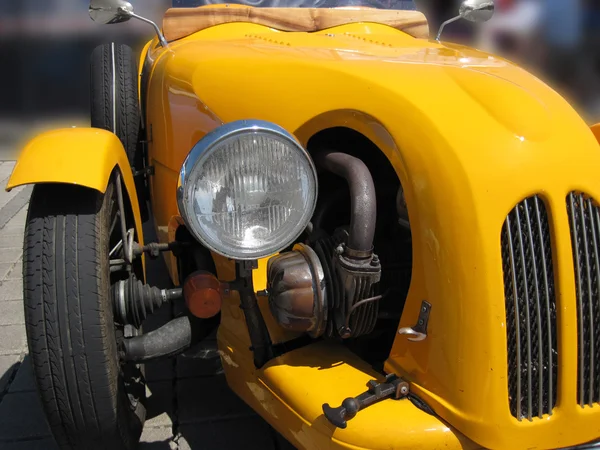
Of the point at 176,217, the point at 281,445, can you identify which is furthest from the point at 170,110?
the point at 281,445

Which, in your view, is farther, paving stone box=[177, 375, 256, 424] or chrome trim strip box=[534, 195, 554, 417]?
paving stone box=[177, 375, 256, 424]

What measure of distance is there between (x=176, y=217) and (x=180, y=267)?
0.22m

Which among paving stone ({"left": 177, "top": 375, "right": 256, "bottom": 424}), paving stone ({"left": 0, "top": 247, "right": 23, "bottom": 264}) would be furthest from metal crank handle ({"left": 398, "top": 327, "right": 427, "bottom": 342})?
paving stone ({"left": 0, "top": 247, "right": 23, "bottom": 264})

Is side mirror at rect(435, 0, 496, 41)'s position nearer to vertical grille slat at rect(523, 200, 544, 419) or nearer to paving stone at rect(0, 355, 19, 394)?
vertical grille slat at rect(523, 200, 544, 419)

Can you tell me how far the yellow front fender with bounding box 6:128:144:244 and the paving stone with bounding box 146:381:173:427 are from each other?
1.03 meters

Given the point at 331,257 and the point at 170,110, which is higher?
the point at 170,110

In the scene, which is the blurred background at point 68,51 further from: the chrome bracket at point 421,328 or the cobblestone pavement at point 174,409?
the chrome bracket at point 421,328


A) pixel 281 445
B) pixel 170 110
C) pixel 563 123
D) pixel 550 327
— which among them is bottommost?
pixel 281 445

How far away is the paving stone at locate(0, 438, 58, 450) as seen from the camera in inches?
90.5

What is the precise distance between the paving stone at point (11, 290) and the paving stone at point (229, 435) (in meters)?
1.72

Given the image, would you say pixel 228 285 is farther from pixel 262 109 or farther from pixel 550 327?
pixel 550 327

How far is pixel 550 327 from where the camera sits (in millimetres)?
1519

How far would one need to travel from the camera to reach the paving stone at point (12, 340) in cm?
300

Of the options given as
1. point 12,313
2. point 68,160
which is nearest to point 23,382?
point 12,313
